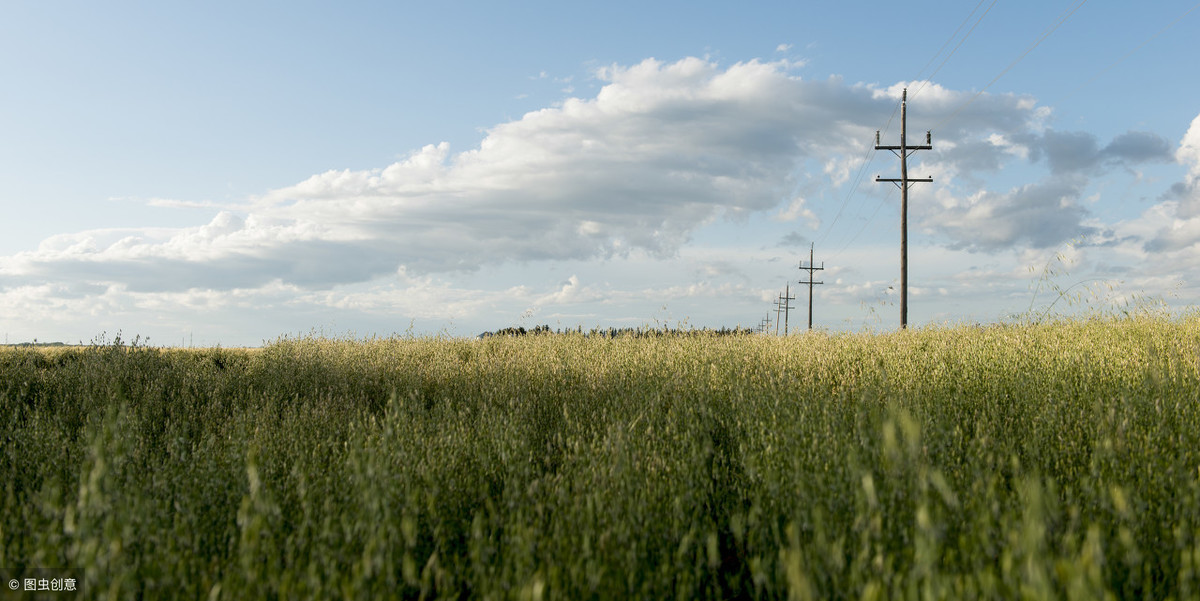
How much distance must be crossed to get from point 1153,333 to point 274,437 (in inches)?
337

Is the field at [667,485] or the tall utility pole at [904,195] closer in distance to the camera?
the field at [667,485]

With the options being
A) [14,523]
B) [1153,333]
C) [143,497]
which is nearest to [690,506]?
[143,497]

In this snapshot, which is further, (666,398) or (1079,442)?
(666,398)

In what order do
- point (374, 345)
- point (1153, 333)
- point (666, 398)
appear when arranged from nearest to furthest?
point (666, 398) → point (1153, 333) → point (374, 345)

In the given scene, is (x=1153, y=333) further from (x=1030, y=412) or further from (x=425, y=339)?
(x=425, y=339)

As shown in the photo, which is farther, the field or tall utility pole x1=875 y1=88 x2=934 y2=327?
tall utility pole x1=875 y1=88 x2=934 y2=327

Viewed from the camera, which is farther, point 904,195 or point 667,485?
point 904,195

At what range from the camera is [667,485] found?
133 inches

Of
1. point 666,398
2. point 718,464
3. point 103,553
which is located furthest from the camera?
point 666,398

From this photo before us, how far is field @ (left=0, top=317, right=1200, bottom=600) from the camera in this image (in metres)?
2.17

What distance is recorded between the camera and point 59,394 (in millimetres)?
7723

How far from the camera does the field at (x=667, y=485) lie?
2.17 meters

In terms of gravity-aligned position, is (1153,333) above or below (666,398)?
above

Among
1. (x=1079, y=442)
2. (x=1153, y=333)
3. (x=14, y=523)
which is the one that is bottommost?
(x=14, y=523)
